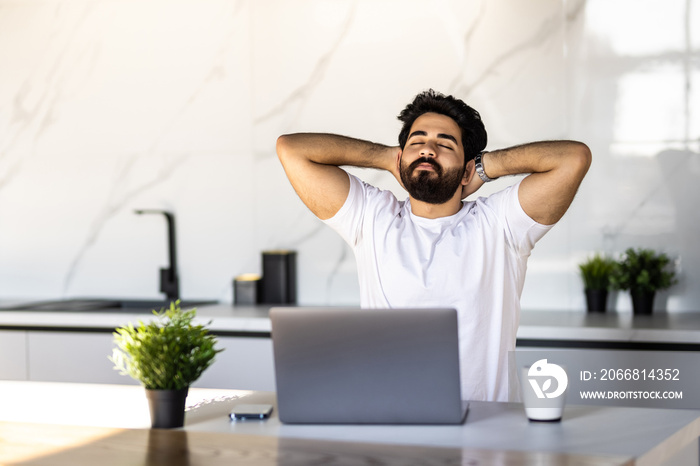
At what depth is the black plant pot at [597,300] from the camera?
3314mm

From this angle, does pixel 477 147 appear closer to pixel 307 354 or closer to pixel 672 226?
pixel 307 354

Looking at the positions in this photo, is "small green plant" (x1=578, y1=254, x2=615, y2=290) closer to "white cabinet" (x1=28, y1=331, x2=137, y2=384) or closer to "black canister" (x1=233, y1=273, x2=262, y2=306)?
"black canister" (x1=233, y1=273, x2=262, y2=306)

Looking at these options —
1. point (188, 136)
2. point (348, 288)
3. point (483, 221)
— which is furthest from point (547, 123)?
point (188, 136)

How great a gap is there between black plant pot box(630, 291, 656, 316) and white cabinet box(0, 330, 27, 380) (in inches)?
98.1

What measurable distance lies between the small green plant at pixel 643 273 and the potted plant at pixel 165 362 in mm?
2054

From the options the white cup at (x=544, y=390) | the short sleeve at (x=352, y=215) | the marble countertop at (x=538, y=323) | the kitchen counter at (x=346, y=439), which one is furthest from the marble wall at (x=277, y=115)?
the white cup at (x=544, y=390)

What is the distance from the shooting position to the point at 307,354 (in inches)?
62.7

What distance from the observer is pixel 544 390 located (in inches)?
63.9

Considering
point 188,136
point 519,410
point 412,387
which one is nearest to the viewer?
point 412,387

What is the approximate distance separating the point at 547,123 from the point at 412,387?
83.1 inches

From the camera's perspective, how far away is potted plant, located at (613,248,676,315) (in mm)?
3230

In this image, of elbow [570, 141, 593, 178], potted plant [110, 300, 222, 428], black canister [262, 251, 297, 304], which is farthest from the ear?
black canister [262, 251, 297, 304]

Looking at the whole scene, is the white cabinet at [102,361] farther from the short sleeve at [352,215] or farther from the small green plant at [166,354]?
the small green plant at [166,354]

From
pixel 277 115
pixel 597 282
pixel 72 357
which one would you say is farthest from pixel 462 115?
pixel 72 357
